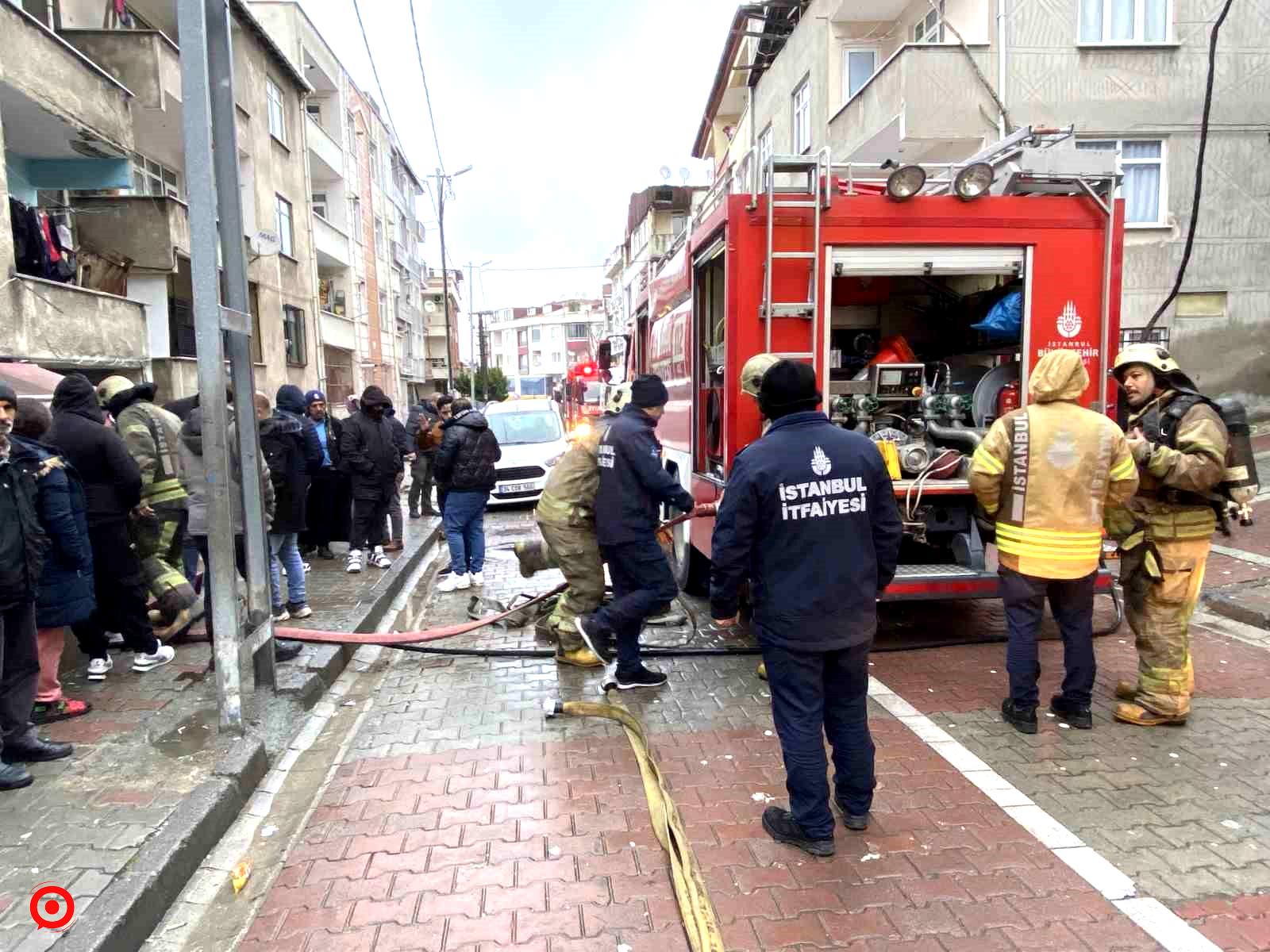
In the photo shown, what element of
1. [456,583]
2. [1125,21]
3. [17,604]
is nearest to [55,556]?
[17,604]

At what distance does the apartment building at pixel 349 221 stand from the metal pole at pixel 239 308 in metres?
20.2

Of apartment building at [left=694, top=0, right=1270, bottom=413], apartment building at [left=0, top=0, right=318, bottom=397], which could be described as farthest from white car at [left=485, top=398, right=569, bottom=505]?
apartment building at [left=694, top=0, right=1270, bottom=413]

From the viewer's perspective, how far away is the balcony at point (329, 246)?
25.3m

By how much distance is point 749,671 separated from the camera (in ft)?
17.7

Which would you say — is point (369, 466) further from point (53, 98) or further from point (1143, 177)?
point (1143, 177)

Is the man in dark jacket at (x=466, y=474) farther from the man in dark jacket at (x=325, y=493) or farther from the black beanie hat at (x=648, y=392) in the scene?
the black beanie hat at (x=648, y=392)

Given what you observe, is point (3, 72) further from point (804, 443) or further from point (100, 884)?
point (804, 443)

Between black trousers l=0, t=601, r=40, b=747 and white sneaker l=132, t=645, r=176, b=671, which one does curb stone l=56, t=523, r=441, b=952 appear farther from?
white sneaker l=132, t=645, r=176, b=671

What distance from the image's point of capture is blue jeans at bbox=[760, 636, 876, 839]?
10.3ft

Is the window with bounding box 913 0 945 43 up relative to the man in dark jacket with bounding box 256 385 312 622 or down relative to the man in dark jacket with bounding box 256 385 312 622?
up

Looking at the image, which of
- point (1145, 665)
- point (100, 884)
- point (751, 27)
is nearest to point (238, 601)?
point (100, 884)

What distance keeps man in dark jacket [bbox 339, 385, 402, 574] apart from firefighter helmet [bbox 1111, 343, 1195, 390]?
6647 mm

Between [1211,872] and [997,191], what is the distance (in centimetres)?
438

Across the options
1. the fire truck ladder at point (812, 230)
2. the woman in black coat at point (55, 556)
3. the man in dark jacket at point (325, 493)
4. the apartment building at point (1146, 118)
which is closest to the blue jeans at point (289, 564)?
the woman in black coat at point (55, 556)
